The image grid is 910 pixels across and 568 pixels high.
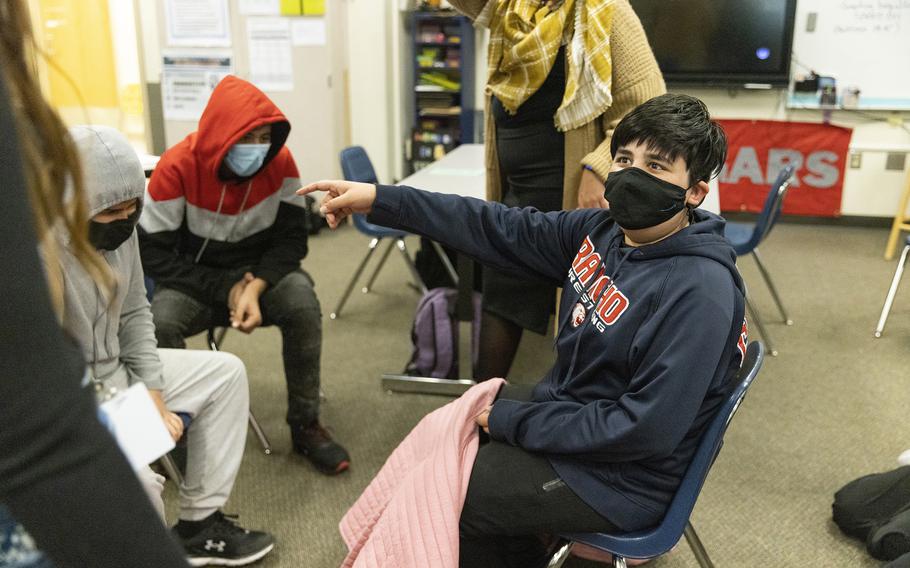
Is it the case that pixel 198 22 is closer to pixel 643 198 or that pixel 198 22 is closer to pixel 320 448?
pixel 320 448

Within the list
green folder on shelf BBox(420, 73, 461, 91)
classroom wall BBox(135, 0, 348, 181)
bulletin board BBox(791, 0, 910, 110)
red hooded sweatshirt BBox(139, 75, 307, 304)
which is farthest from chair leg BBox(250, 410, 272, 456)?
bulletin board BBox(791, 0, 910, 110)

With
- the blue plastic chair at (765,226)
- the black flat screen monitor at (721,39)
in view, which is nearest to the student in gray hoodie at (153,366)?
the blue plastic chair at (765,226)

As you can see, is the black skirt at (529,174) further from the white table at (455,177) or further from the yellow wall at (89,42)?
the yellow wall at (89,42)

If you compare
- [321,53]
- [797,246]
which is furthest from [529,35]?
[797,246]

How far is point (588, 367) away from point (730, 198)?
185 inches

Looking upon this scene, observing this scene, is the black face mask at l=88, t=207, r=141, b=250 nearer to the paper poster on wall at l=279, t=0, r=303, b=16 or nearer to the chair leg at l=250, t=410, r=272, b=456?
the chair leg at l=250, t=410, r=272, b=456

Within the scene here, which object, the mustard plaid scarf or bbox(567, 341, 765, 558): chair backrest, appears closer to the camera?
bbox(567, 341, 765, 558): chair backrest

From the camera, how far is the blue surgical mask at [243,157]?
223 cm

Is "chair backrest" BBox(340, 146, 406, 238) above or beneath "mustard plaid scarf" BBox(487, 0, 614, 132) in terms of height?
beneath

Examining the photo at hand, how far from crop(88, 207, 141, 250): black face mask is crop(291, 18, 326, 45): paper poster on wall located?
3.60 meters

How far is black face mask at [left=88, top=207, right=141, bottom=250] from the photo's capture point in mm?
1583

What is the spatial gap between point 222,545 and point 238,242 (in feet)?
2.95

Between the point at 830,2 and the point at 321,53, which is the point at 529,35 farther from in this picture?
the point at 830,2

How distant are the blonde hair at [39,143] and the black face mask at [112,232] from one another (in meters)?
1.05
